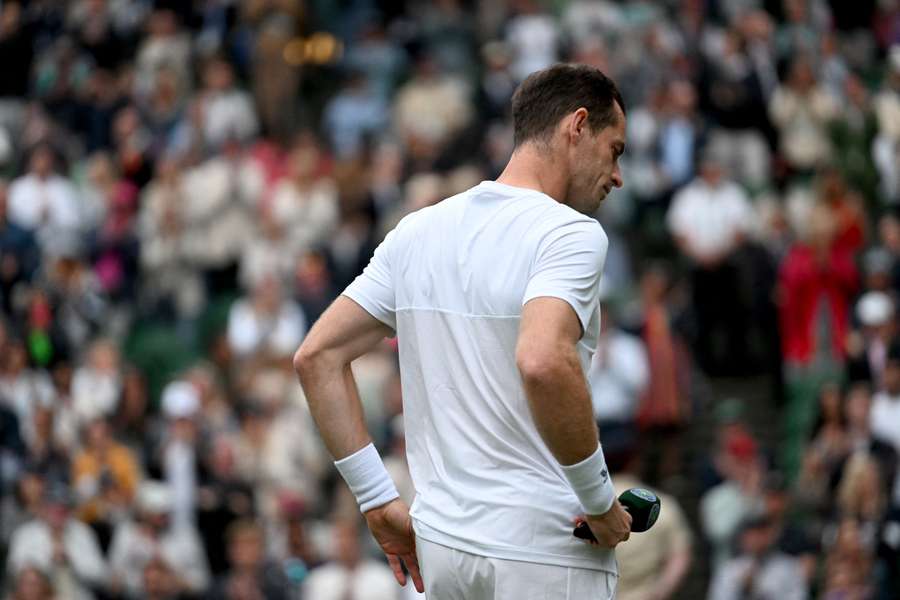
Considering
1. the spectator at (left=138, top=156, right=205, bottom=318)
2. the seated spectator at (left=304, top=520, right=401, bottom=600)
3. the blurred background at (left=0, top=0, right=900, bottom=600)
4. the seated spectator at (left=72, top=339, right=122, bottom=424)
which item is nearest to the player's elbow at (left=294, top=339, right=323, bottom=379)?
the blurred background at (left=0, top=0, right=900, bottom=600)

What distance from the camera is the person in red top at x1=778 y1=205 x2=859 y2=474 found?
49.4 ft

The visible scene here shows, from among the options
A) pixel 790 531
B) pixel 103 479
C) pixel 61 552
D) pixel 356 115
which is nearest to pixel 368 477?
pixel 790 531

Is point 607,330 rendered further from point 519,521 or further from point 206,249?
point 519,521

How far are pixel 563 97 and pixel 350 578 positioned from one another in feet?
23.3

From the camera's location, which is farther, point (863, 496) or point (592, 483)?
point (863, 496)

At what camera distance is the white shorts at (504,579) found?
4.16 m

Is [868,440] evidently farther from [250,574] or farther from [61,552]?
[61,552]

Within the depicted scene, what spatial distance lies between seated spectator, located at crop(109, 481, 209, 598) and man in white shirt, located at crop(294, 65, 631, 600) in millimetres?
7735

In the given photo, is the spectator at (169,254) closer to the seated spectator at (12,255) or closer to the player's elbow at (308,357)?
the seated spectator at (12,255)

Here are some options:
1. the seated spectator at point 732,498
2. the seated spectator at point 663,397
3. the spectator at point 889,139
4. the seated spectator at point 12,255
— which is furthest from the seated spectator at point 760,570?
the seated spectator at point 12,255

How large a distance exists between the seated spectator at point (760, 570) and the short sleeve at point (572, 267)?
733 cm

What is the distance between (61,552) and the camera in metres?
12.1

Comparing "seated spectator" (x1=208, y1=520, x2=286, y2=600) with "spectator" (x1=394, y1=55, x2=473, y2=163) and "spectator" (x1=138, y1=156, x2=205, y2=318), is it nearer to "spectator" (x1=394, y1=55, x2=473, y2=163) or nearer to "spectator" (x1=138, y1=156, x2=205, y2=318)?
"spectator" (x1=138, y1=156, x2=205, y2=318)

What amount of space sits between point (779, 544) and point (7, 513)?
5.17 metres
